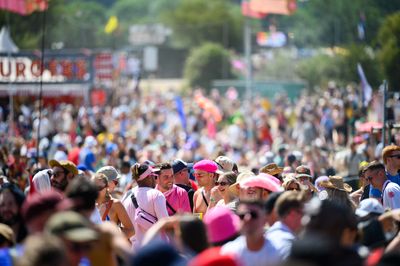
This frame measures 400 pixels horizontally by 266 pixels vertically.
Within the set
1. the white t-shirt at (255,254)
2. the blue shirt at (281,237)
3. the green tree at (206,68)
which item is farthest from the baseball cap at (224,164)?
the green tree at (206,68)

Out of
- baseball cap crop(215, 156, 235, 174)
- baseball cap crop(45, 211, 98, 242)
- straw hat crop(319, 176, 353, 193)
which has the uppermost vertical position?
baseball cap crop(45, 211, 98, 242)

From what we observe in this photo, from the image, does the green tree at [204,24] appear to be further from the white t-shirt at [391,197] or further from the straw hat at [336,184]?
the white t-shirt at [391,197]

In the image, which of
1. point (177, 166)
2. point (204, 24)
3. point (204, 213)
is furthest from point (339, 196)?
point (204, 24)

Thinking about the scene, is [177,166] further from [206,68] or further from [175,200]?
[206,68]

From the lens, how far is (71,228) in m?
6.00

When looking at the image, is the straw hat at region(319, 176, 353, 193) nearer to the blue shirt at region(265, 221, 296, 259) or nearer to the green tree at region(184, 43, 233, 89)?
the blue shirt at region(265, 221, 296, 259)

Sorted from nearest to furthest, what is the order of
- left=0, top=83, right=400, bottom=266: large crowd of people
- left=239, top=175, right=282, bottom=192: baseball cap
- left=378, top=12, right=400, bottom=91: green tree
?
1. left=0, top=83, right=400, bottom=266: large crowd of people
2. left=239, top=175, right=282, bottom=192: baseball cap
3. left=378, top=12, right=400, bottom=91: green tree

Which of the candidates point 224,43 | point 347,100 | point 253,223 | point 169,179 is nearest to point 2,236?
point 253,223

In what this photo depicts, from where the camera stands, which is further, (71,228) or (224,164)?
(224,164)

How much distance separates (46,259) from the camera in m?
5.34

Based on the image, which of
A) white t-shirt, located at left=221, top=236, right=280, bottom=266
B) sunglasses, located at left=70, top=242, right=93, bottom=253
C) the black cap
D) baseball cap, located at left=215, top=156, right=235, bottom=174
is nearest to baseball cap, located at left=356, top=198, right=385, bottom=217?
white t-shirt, located at left=221, top=236, right=280, bottom=266

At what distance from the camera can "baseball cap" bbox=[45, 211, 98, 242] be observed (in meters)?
5.95

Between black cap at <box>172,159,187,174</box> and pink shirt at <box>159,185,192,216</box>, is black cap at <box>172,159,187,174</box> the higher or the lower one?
the higher one

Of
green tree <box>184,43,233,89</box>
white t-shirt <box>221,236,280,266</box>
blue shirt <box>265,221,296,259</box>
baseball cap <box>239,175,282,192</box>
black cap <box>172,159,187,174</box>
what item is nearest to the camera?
white t-shirt <box>221,236,280,266</box>
